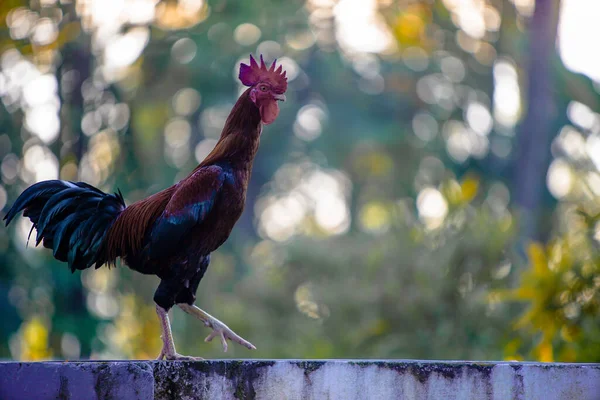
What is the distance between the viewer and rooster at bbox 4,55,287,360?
16.7ft

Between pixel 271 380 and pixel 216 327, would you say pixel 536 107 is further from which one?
pixel 271 380

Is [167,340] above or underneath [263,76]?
underneath

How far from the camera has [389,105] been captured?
2312 cm

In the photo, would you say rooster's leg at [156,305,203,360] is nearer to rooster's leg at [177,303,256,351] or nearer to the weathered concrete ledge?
rooster's leg at [177,303,256,351]

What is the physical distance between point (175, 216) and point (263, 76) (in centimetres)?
106

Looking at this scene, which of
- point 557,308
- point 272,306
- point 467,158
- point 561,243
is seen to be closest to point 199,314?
point 557,308

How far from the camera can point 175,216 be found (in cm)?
509

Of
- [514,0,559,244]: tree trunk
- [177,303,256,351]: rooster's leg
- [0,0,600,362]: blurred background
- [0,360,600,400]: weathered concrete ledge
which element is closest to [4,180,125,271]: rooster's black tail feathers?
[177,303,256,351]: rooster's leg

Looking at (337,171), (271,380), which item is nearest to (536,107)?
(337,171)

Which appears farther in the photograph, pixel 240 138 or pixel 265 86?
pixel 265 86

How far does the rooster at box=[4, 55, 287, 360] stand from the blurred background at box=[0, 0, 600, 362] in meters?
4.83

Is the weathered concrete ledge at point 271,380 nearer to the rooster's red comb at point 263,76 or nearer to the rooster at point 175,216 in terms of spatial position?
the rooster at point 175,216

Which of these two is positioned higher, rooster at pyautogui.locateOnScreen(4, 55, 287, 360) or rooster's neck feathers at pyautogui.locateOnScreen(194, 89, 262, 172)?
rooster's neck feathers at pyautogui.locateOnScreen(194, 89, 262, 172)

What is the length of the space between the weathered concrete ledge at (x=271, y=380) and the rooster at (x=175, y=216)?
1.70 feet
